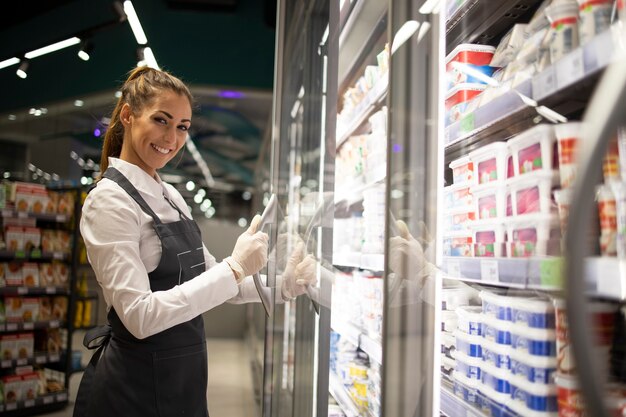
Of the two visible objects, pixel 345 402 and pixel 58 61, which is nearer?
pixel 345 402

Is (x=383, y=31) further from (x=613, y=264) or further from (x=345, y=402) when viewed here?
(x=613, y=264)

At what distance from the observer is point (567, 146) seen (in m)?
1.03

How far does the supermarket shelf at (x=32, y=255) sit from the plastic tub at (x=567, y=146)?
17.6 feet

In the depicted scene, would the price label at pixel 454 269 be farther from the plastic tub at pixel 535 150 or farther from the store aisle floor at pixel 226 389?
the store aisle floor at pixel 226 389

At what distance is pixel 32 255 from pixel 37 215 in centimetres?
40

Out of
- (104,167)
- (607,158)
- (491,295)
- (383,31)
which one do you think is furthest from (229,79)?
(607,158)

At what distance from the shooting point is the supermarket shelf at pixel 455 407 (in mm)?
1347

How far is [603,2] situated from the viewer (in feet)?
3.08

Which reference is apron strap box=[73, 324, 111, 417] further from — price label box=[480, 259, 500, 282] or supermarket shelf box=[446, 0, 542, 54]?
supermarket shelf box=[446, 0, 542, 54]

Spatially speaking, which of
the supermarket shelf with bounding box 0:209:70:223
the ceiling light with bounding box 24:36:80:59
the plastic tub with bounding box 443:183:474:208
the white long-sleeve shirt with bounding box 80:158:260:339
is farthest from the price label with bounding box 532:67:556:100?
the supermarket shelf with bounding box 0:209:70:223

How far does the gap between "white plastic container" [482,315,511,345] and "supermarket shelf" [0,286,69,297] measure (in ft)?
16.5

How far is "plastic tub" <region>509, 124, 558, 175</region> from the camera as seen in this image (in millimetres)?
1100

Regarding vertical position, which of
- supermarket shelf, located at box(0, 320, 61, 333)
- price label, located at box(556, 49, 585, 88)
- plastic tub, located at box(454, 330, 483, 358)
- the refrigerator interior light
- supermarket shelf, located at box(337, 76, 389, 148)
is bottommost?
supermarket shelf, located at box(0, 320, 61, 333)

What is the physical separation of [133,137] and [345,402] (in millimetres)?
1586
